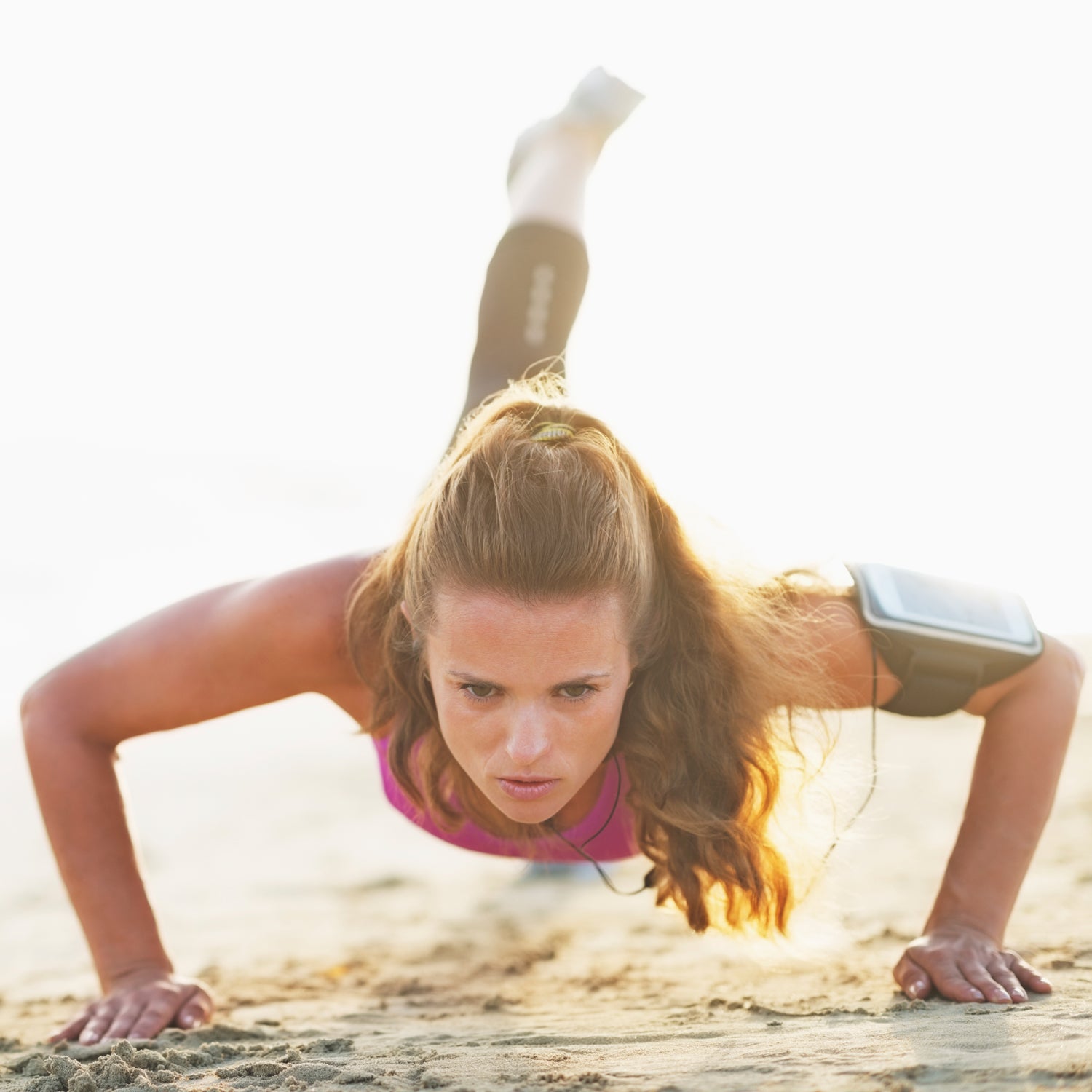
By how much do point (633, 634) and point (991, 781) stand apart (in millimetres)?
894

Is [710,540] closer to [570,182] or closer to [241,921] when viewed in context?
[570,182]

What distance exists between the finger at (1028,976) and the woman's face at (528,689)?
2.92 ft

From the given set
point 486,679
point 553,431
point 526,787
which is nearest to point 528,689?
point 486,679

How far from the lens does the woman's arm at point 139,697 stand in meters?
2.43

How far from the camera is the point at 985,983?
2.14 meters

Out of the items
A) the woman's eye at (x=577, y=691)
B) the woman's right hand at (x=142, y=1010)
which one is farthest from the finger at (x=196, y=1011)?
the woman's eye at (x=577, y=691)

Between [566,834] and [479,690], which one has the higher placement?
[479,690]

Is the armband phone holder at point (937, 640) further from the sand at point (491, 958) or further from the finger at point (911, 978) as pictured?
the finger at point (911, 978)

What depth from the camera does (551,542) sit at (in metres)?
1.98

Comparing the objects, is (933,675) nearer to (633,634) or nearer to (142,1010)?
(633,634)

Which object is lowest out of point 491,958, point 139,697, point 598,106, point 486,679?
point 491,958

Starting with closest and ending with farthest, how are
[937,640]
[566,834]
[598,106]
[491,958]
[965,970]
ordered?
[965,970], [937,640], [566,834], [491,958], [598,106]

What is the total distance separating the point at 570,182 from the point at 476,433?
183 cm

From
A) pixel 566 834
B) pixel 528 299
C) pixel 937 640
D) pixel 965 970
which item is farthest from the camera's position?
pixel 528 299
